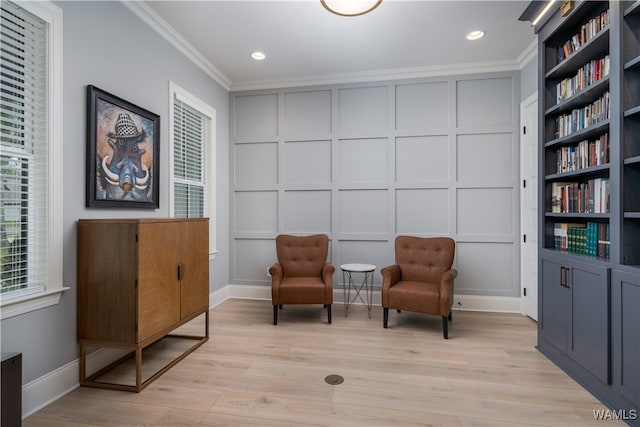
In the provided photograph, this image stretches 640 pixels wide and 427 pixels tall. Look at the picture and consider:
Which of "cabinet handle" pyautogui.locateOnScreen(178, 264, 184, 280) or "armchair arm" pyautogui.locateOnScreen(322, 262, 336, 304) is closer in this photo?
"cabinet handle" pyautogui.locateOnScreen(178, 264, 184, 280)

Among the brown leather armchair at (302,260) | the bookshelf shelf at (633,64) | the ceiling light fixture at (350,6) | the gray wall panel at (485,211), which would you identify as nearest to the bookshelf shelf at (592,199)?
the bookshelf shelf at (633,64)

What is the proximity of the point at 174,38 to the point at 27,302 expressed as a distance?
2.61 m

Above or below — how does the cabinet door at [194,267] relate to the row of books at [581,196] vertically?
below

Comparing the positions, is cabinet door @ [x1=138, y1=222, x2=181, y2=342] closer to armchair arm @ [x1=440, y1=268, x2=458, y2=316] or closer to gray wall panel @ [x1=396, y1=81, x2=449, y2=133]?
armchair arm @ [x1=440, y1=268, x2=458, y2=316]

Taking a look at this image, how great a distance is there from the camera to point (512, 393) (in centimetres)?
207

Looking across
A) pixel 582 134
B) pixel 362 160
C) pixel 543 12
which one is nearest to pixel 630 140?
pixel 582 134

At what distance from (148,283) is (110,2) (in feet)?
7.08

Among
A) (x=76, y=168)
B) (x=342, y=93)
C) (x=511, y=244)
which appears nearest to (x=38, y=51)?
(x=76, y=168)

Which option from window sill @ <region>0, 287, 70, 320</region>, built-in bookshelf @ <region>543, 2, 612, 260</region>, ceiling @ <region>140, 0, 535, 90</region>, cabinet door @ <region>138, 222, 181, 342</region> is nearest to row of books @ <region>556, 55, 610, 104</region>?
built-in bookshelf @ <region>543, 2, 612, 260</region>

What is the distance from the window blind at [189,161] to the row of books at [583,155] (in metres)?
3.57

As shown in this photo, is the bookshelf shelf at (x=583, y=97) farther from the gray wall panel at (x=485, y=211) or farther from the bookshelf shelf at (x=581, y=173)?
the gray wall panel at (x=485, y=211)

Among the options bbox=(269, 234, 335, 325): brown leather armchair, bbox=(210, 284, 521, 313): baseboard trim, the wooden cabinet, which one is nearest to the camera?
the wooden cabinet

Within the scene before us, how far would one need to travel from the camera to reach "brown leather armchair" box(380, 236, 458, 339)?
9.96ft

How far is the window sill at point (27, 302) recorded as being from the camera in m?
1.74
